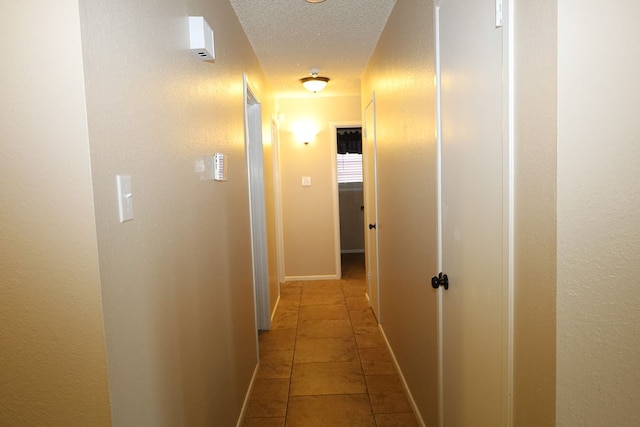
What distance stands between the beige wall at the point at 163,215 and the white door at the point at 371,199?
168 cm

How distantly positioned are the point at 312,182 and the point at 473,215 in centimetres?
388

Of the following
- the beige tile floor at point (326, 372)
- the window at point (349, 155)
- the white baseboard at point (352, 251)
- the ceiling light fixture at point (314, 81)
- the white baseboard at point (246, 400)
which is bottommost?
the beige tile floor at point (326, 372)

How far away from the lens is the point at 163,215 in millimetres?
1192

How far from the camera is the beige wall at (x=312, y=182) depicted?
5.05 m

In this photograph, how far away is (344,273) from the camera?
5641 mm

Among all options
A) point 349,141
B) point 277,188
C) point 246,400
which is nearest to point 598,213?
point 246,400

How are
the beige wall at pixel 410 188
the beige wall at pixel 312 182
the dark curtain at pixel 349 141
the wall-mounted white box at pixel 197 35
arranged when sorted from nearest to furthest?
the wall-mounted white box at pixel 197 35
the beige wall at pixel 410 188
the beige wall at pixel 312 182
the dark curtain at pixel 349 141

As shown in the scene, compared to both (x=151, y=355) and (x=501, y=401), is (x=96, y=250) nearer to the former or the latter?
(x=151, y=355)

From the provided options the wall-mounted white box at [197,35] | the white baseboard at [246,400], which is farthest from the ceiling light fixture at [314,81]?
the white baseboard at [246,400]

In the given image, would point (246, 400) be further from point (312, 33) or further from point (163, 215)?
point (312, 33)

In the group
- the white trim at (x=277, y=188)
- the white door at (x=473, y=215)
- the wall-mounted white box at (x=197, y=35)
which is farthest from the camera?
the white trim at (x=277, y=188)

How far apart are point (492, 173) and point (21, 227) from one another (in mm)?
1235

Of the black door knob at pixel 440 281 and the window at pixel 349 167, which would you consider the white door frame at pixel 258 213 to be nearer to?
the black door knob at pixel 440 281

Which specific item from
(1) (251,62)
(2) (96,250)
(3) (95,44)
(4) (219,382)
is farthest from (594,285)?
(1) (251,62)
